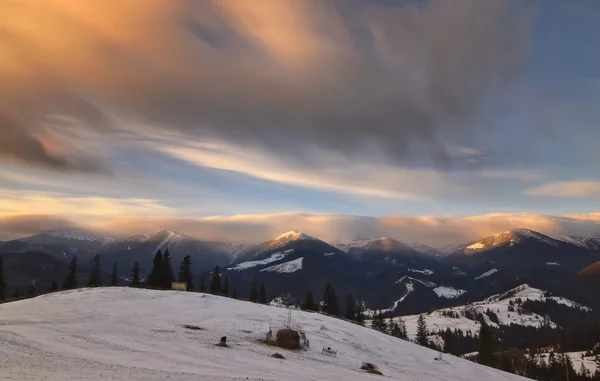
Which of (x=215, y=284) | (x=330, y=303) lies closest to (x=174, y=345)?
(x=215, y=284)

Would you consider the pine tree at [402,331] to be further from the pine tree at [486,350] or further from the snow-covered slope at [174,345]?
the snow-covered slope at [174,345]

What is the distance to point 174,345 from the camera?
3222 cm

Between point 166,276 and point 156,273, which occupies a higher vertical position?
point 156,273

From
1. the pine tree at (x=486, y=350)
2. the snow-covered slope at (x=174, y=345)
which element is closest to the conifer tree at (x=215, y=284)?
the snow-covered slope at (x=174, y=345)

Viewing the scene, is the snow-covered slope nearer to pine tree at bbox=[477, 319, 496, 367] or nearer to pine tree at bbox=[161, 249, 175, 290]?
pine tree at bbox=[161, 249, 175, 290]

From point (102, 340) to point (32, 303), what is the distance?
74.6 ft

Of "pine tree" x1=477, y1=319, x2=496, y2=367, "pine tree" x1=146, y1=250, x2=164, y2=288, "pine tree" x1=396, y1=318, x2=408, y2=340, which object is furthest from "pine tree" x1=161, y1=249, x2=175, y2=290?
"pine tree" x1=477, y1=319, x2=496, y2=367

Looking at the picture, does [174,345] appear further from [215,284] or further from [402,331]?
[402,331]

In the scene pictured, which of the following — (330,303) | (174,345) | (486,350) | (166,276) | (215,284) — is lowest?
(486,350)

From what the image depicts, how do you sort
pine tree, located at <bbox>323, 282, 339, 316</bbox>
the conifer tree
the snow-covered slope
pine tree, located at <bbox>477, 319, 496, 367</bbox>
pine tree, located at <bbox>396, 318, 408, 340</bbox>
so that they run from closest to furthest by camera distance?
the snow-covered slope
pine tree, located at <bbox>477, 319, 496, 367</bbox>
the conifer tree
pine tree, located at <bbox>396, 318, 408, 340</bbox>
pine tree, located at <bbox>323, 282, 339, 316</bbox>

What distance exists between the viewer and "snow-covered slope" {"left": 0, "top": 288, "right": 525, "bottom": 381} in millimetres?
23219

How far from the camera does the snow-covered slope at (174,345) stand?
23219 mm

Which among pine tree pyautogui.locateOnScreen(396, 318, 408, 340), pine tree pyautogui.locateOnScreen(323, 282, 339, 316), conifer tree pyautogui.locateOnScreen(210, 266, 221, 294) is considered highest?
conifer tree pyautogui.locateOnScreen(210, 266, 221, 294)

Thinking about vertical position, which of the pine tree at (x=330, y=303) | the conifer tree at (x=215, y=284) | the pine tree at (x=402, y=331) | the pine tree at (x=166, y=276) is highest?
the pine tree at (x=166, y=276)
